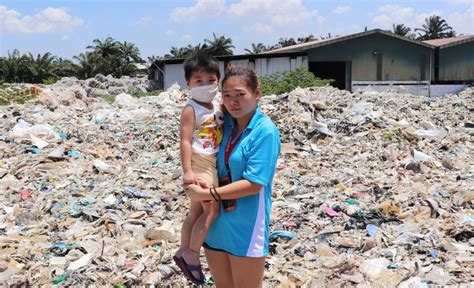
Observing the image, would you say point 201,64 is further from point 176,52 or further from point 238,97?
point 176,52

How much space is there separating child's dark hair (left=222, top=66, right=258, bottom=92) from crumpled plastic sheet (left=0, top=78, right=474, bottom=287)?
2.01m

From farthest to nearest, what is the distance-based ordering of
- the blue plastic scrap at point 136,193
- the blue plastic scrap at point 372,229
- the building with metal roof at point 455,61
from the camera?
1. the building with metal roof at point 455,61
2. the blue plastic scrap at point 136,193
3. the blue plastic scrap at point 372,229

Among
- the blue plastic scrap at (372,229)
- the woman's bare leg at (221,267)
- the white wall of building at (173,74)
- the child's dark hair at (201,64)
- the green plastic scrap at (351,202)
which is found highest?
the white wall of building at (173,74)

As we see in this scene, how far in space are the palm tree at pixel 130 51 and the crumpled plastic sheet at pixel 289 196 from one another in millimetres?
29080

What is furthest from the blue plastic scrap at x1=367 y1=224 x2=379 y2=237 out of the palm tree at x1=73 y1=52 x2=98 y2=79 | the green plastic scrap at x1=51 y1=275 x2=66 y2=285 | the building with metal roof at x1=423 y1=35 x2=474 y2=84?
the palm tree at x1=73 y1=52 x2=98 y2=79

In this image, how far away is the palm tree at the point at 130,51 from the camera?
3894 centimetres

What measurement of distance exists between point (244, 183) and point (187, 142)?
0.40m

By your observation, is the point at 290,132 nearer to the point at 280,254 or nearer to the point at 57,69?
the point at 280,254

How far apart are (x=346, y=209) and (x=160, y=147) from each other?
445cm

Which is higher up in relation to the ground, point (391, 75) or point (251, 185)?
point (391, 75)

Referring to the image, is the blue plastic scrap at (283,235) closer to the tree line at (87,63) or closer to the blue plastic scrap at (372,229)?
the blue plastic scrap at (372,229)

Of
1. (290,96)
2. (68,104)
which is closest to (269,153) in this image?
(290,96)

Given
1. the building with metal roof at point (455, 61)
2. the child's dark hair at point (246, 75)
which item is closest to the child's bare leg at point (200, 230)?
the child's dark hair at point (246, 75)

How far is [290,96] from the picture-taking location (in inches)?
406
